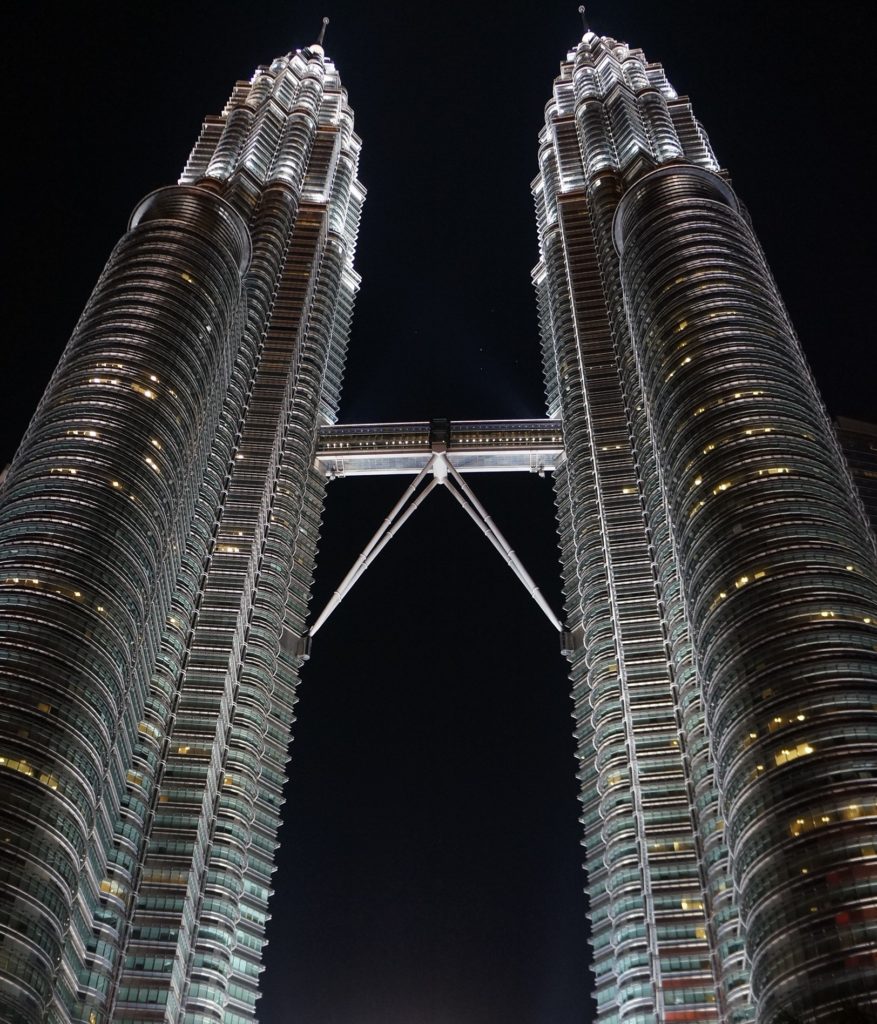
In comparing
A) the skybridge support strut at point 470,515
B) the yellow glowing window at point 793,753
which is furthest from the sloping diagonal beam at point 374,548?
the yellow glowing window at point 793,753

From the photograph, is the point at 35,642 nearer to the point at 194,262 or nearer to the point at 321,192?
the point at 194,262

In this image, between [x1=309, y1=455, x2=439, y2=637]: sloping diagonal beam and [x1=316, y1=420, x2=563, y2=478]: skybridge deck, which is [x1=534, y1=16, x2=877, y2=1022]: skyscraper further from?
[x1=309, y1=455, x2=439, y2=637]: sloping diagonal beam

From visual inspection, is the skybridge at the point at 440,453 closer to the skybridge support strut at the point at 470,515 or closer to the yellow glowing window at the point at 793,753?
the skybridge support strut at the point at 470,515

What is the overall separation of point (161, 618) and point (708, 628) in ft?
→ 164

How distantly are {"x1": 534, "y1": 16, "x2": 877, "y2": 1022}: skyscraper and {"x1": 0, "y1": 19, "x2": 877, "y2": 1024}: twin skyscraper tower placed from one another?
0.30 meters

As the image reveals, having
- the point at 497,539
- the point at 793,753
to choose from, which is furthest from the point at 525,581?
the point at 793,753

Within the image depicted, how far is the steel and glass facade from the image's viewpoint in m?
89.8

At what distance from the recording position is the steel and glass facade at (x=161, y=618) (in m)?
89.8

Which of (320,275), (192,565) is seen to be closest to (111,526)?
(192,565)

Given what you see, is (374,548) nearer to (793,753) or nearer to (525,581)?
(525,581)

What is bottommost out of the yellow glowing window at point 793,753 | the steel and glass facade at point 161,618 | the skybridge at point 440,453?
the yellow glowing window at point 793,753

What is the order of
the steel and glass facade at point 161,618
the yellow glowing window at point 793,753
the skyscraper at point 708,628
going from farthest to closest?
the steel and glass facade at point 161,618
the yellow glowing window at point 793,753
the skyscraper at point 708,628

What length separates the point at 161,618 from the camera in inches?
4523

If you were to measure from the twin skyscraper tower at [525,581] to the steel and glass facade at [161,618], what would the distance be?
0.32 metres
